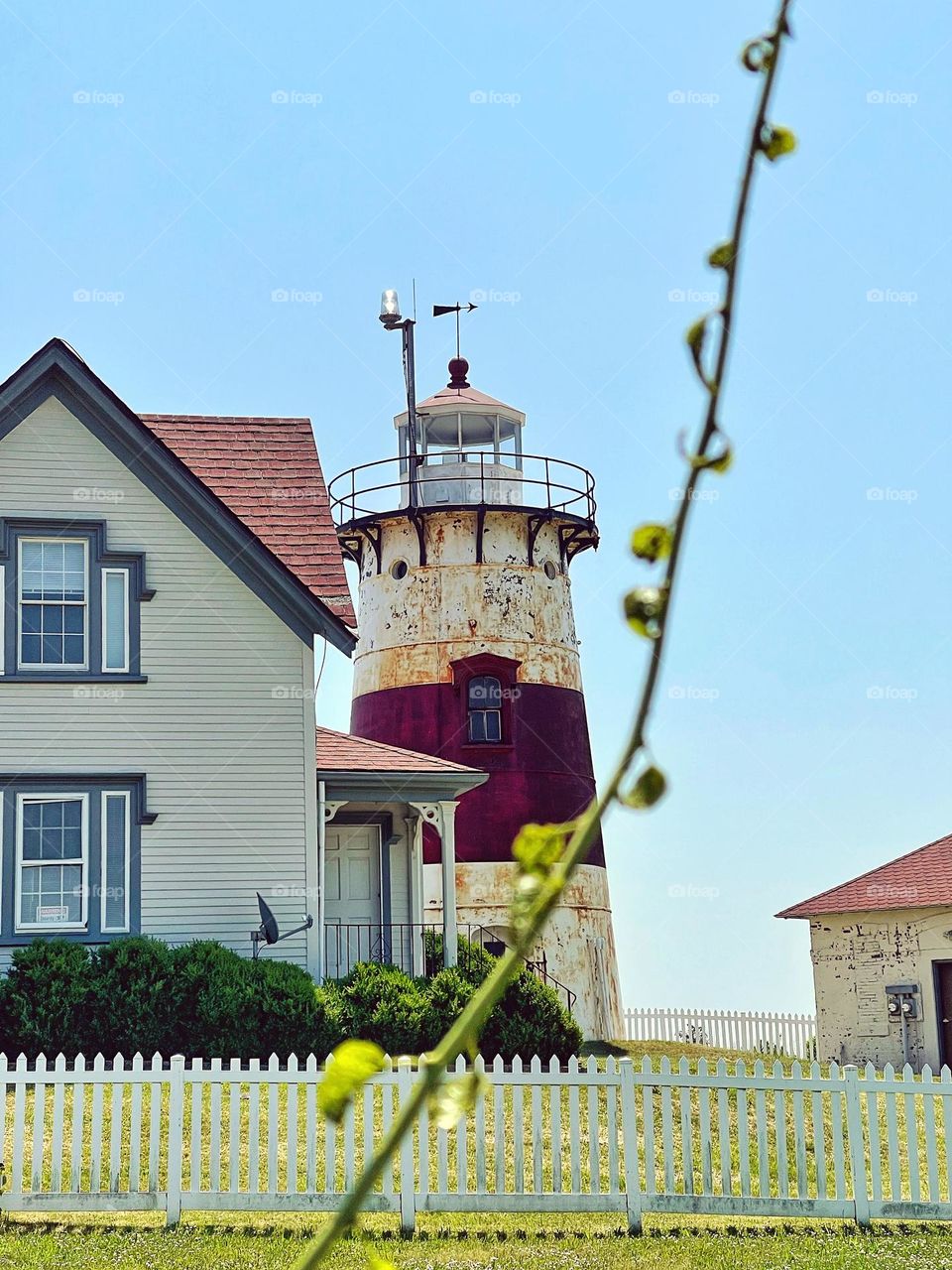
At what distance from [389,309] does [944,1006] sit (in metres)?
14.9

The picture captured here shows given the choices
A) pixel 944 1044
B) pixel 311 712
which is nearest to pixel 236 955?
pixel 311 712

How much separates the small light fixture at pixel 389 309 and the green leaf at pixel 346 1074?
90.3 ft

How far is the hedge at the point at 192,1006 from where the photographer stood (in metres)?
18.9

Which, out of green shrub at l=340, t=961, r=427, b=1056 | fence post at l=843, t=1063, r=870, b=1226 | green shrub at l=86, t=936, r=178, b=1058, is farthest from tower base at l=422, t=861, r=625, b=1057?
fence post at l=843, t=1063, r=870, b=1226

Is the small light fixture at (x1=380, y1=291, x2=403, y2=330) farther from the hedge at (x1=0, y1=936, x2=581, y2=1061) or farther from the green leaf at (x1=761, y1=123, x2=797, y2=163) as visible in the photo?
A: the green leaf at (x1=761, y1=123, x2=797, y2=163)

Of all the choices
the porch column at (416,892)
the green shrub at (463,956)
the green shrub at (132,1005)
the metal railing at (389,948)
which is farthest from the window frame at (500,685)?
the green shrub at (132,1005)

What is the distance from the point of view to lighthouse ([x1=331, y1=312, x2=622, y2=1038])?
94.5 feet

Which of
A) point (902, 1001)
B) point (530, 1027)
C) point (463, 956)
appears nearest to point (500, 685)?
point (463, 956)

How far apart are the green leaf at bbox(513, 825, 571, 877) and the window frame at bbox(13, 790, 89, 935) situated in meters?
20.6

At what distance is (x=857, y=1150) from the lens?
13.6 meters

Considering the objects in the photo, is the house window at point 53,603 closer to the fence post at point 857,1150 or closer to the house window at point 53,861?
the house window at point 53,861

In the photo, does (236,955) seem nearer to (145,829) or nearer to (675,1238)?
(145,829)

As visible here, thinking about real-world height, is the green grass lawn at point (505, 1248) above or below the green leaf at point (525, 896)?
below

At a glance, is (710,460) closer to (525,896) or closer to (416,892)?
(525,896)
